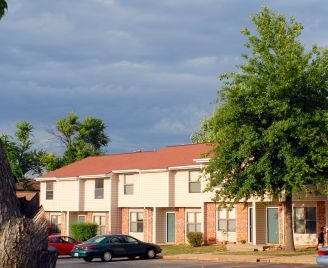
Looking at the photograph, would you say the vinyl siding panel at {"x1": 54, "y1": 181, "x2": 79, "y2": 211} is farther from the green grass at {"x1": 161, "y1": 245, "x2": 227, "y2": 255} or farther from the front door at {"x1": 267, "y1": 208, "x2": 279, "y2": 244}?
the front door at {"x1": 267, "y1": 208, "x2": 279, "y2": 244}

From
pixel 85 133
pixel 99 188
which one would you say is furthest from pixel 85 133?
pixel 99 188

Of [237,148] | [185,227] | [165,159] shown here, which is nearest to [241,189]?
[237,148]

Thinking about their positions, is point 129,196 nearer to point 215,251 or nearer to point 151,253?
point 215,251

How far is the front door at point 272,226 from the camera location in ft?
127

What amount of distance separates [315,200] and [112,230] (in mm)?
17606

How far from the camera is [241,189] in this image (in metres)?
31.7

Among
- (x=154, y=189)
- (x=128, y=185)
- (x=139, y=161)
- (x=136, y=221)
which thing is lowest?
(x=136, y=221)

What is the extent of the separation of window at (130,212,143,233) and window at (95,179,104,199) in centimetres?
319

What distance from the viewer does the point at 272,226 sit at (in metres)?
39.1

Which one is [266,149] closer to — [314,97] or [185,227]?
[314,97]

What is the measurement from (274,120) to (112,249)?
1005 centimetres

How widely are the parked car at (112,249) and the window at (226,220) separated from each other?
7304 millimetres

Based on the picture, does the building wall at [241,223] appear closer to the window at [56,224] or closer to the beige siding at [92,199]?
the beige siding at [92,199]

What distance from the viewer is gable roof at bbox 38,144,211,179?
45.7 m
